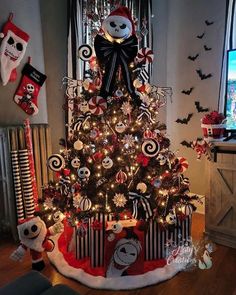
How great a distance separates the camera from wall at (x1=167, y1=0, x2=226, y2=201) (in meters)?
2.58

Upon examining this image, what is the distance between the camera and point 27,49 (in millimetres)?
2406

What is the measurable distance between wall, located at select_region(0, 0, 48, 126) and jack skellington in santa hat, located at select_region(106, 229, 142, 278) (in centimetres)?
151

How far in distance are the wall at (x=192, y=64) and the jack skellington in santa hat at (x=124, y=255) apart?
1.37 metres

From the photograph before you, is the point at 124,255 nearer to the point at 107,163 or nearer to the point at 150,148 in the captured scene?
the point at 107,163

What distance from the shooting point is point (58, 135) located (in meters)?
2.82

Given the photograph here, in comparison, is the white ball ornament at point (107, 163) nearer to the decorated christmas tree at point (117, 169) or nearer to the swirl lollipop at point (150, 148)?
the decorated christmas tree at point (117, 169)

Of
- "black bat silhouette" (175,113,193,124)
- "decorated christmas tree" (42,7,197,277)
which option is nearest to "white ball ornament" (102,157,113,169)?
"decorated christmas tree" (42,7,197,277)

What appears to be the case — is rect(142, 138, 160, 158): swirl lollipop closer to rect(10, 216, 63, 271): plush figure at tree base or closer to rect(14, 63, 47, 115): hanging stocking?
rect(10, 216, 63, 271): plush figure at tree base

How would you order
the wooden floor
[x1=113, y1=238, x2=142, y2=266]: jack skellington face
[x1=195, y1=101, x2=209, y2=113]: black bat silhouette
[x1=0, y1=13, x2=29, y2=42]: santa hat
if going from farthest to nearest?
1. [x1=195, y1=101, x2=209, y2=113]: black bat silhouette
2. [x1=0, y1=13, x2=29, y2=42]: santa hat
3. [x1=113, y1=238, x2=142, y2=266]: jack skellington face
4. the wooden floor

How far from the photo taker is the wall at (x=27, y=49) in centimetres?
226

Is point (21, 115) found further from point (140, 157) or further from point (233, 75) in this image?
point (233, 75)

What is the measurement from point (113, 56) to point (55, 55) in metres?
1.05

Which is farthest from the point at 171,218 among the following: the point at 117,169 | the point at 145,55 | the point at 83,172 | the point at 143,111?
the point at 145,55

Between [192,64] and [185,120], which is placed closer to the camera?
[192,64]
